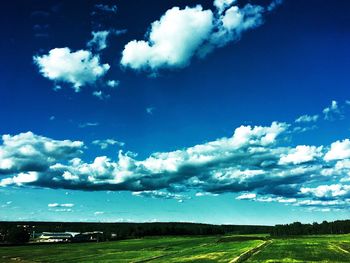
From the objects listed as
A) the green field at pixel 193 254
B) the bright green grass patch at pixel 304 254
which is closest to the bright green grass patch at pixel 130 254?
the green field at pixel 193 254

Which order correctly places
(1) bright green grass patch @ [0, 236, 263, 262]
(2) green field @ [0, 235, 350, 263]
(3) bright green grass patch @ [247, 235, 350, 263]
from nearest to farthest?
(3) bright green grass patch @ [247, 235, 350, 263] < (2) green field @ [0, 235, 350, 263] < (1) bright green grass patch @ [0, 236, 263, 262]

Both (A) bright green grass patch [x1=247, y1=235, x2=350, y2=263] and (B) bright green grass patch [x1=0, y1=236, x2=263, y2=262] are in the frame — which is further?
(B) bright green grass patch [x1=0, y1=236, x2=263, y2=262]

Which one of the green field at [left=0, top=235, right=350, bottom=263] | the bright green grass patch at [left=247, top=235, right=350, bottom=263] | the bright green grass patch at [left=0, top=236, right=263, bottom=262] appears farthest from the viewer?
the bright green grass patch at [left=0, top=236, right=263, bottom=262]

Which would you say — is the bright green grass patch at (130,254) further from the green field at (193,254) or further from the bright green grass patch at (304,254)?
the bright green grass patch at (304,254)

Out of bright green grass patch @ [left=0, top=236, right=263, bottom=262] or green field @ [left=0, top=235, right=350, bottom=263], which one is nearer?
green field @ [left=0, top=235, right=350, bottom=263]

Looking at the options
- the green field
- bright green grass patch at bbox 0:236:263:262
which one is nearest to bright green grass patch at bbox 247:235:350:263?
the green field

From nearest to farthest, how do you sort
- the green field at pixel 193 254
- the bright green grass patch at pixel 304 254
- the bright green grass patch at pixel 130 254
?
the bright green grass patch at pixel 304 254, the green field at pixel 193 254, the bright green grass patch at pixel 130 254

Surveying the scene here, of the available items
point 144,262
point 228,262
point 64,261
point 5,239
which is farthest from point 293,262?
point 5,239

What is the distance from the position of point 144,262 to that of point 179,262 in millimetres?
6495

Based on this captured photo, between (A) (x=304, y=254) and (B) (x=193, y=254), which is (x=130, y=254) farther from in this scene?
(A) (x=304, y=254)

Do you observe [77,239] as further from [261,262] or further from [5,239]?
[261,262]

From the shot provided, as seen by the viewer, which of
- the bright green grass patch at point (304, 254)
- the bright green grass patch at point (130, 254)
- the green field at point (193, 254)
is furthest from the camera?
the bright green grass patch at point (130, 254)

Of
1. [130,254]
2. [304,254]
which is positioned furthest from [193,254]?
[304,254]

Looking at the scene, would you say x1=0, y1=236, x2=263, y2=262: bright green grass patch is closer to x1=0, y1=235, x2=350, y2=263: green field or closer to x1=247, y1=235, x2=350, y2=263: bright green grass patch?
x1=0, y1=235, x2=350, y2=263: green field
